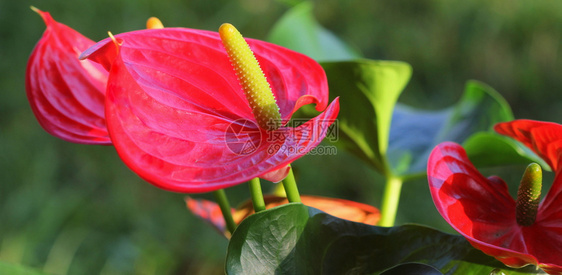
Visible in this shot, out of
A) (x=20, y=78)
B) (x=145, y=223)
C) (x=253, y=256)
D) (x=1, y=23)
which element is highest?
(x=253, y=256)

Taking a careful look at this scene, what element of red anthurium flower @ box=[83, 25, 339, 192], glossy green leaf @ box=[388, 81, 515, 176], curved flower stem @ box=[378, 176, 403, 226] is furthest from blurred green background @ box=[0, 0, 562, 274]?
red anthurium flower @ box=[83, 25, 339, 192]

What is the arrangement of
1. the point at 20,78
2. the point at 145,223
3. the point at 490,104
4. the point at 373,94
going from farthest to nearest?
the point at 20,78, the point at 145,223, the point at 490,104, the point at 373,94

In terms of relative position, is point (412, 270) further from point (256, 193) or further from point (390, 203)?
point (390, 203)

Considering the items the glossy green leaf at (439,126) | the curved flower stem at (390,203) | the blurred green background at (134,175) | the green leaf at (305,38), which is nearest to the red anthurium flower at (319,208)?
the curved flower stem at (390,203)

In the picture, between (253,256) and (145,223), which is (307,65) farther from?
(145,223)

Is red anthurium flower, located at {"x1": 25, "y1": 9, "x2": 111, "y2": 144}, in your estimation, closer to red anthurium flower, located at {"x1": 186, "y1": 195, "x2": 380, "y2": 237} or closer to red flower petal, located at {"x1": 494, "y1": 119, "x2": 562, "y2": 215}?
red anthurium flower, located at {"x1": 186, "y1": 195, "x2": 380, "y2": 237}

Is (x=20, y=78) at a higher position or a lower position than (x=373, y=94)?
lower

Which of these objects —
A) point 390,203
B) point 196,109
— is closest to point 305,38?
point 390,203

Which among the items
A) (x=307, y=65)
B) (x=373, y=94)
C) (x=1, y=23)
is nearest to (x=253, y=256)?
(x=307, y=65)
